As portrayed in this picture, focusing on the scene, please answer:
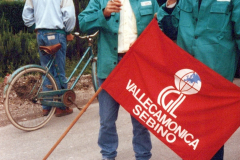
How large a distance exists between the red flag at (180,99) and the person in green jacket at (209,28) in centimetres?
21

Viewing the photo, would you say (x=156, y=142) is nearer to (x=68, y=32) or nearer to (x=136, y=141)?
(x=136, y=141)

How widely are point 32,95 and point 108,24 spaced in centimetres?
215

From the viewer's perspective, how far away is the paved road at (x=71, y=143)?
4090 mm

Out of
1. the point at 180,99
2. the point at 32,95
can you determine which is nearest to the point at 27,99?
the point at 32,95

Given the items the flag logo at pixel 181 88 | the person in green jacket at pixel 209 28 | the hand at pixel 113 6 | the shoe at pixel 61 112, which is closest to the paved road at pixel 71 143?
the shoe at pixel 61 112

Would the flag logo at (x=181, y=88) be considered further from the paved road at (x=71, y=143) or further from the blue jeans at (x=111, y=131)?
the paved road at (x=71, y=143)

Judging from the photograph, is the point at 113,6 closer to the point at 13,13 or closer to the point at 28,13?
the point at 28,13

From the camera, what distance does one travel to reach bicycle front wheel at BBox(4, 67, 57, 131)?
4.72 m

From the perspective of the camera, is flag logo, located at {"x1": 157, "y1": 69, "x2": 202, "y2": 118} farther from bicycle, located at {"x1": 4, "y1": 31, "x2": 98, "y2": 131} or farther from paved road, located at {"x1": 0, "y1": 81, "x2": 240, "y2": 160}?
bicycle, located at {"x1": 4, "y1": 31, "x2": 98, "y2": 131}

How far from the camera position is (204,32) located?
2934mm

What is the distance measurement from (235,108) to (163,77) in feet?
1.93

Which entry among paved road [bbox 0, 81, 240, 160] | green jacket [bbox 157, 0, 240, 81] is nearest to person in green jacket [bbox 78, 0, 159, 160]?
green jacket [bbox 157, 0, 240, 81]

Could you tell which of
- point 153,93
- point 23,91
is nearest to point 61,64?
point 23,91

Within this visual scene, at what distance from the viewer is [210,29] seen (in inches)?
115
